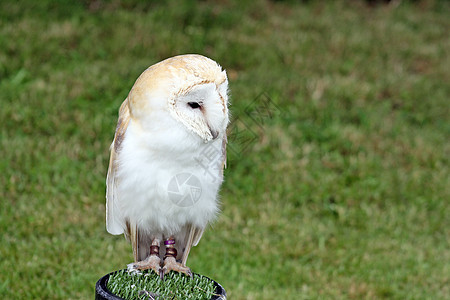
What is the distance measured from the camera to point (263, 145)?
6238 millimetres

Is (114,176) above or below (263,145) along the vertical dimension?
above

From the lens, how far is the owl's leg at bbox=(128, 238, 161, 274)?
292cm

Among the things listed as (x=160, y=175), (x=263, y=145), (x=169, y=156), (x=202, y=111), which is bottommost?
(x=263, y=145)

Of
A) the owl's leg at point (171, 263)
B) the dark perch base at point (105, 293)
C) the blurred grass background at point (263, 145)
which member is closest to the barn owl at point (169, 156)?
the owl's leg at point (171, 263)

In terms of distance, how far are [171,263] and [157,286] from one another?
196 mm

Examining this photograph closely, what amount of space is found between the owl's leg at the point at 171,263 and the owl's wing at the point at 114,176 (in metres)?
0.27

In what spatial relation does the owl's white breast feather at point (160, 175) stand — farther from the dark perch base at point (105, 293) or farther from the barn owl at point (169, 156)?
the dark perch base at point (105, 293)

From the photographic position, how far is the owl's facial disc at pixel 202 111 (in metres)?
2.50

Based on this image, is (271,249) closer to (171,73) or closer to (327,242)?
(327,242)

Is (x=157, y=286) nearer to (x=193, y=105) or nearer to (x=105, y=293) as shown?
(x=105, y=293)

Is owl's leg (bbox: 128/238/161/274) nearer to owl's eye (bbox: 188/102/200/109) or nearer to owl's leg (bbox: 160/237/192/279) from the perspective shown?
owl's leg (bbox: 160/237/192/279)

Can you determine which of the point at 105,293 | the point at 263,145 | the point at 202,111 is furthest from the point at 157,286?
the point at 263,145

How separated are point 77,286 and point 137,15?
4.68 m

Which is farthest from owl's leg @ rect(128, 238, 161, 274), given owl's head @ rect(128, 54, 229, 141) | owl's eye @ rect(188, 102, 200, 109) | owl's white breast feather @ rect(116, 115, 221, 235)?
owl's eye @ rect(188, 102, 200, 109)
